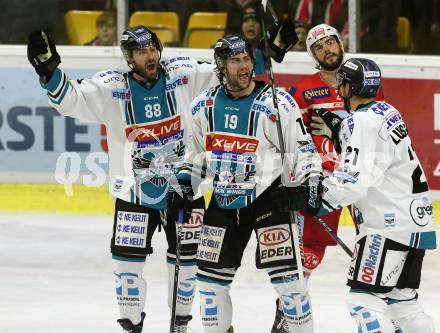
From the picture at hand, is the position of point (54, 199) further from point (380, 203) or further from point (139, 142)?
A: point (380, 203)

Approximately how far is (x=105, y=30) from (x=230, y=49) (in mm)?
4144

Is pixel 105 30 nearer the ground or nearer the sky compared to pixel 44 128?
nearer the sky

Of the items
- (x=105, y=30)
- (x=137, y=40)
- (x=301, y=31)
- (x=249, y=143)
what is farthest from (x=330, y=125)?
(x=105, y=30)

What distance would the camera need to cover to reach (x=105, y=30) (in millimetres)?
10039

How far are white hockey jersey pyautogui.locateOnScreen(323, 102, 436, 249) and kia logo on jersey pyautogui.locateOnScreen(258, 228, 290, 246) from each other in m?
0.41

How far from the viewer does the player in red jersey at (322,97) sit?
697cm

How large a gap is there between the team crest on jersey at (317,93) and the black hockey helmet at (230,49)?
3.31ft

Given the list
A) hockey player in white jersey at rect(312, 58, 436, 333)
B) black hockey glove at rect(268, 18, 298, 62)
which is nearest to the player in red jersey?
black hockey glove at rect(268, 18, 298, 62)

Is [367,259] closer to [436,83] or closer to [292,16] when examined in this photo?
[436,83]

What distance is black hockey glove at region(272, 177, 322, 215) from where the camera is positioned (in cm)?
586

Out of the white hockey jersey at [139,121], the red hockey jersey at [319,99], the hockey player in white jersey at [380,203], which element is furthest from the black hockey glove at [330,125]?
the white hockey jersey at [139,121]

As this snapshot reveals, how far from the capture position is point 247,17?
998 centimetres

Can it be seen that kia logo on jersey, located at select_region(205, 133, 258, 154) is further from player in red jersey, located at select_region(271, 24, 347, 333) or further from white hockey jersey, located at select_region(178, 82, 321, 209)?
player in red jersey, located at select_region(271, 24, 347, 333)

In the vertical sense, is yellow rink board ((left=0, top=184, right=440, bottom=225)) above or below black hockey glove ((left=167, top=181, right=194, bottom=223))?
below
